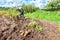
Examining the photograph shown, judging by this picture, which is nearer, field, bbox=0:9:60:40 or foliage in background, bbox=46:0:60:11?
field, bbox=0:9:60:40

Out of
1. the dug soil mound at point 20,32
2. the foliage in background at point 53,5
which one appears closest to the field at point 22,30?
the dug soil mound at point 20,32

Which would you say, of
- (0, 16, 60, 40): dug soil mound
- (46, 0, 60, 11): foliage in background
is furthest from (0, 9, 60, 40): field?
(46, 0, 60, 11): foliage in background

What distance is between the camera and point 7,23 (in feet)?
21.0

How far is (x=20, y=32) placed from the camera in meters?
6.14

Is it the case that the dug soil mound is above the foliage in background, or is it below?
above

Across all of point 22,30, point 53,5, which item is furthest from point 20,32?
point 53,5

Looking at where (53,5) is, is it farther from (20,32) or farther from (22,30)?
(20,32)

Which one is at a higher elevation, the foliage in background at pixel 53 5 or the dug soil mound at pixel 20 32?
the dug soil mound at pixel 20 32

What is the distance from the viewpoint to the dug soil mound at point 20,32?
19.5 feet

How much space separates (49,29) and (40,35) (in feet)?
2.52

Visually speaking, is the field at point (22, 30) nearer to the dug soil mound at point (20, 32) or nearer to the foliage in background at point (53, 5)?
the dug soil mound at point (20, 32)

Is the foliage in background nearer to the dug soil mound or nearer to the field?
the field

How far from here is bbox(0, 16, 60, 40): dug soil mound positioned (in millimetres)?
5956

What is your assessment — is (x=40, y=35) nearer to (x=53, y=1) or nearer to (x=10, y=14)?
(x=10, y=14)
